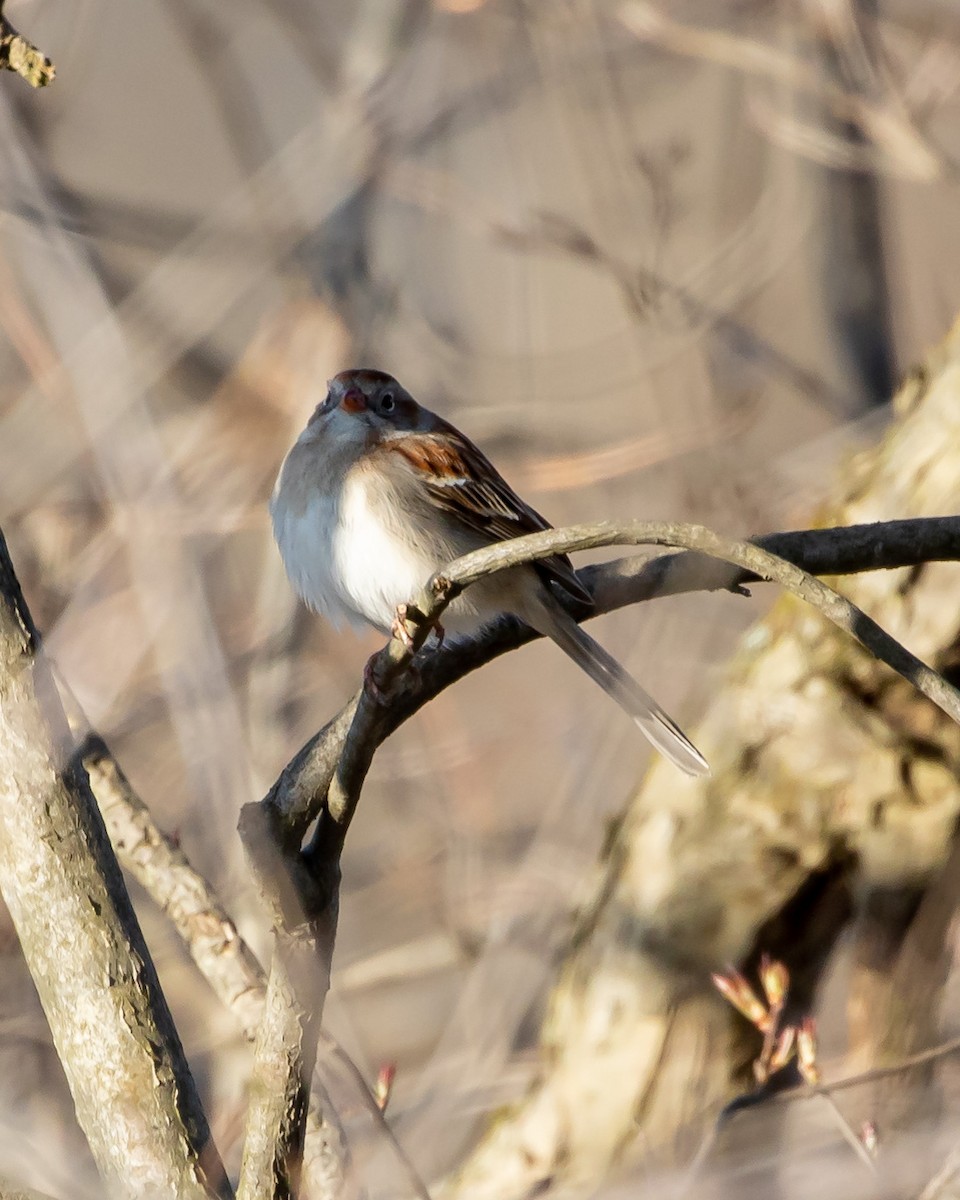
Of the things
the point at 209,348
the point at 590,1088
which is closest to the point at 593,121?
the point at 209,348

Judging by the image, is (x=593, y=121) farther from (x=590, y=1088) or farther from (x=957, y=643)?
(x=590, y=1088)

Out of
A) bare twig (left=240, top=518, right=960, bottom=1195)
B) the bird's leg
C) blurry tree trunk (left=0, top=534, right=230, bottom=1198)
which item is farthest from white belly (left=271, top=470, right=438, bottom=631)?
blurry tree trunk (left=0, top=534, right=230, bottom=1198)

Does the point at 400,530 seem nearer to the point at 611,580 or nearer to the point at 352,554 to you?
the point at 352,554

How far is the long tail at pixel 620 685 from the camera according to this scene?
242 cm

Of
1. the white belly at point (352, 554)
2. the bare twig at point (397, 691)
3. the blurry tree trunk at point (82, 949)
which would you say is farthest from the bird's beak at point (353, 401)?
the blurry tree trunk at point (82, 949)

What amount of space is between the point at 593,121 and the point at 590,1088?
2411 millimetres

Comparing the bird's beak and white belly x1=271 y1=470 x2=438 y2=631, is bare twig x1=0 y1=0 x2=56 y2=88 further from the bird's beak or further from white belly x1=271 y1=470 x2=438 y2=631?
the bird's beak

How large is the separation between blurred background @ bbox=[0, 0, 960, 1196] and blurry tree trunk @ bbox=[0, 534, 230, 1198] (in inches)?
41.0

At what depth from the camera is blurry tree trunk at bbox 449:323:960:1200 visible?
298cm

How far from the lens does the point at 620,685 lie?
2453mm

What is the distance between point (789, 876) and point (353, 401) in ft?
4.22

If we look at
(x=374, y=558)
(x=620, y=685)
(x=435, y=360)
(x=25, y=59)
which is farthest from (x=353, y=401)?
(x=435, y=360)

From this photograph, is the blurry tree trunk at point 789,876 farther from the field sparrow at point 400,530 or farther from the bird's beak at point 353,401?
the bird's beak at point 353,401

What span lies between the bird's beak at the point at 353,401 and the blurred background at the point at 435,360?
53 cm
